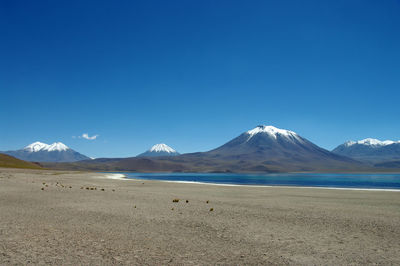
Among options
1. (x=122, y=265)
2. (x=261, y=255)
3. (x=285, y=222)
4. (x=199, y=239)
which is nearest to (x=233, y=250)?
(x=261, y=255)

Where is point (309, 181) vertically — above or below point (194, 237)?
above

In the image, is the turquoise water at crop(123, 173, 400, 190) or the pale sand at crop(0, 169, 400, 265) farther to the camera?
the turquoise water at crop(123, 173, 400, 190)

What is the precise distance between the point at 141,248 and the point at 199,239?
8.23 ft

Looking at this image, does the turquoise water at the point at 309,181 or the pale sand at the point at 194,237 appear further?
the turquoise water at the point at 309,181

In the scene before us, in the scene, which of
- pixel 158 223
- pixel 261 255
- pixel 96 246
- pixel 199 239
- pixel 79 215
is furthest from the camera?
pixel 79 215

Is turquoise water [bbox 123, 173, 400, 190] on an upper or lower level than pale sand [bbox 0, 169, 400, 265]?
upper

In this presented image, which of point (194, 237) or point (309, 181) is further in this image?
point (309, 181)

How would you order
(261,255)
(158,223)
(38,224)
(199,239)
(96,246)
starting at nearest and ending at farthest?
(261,255)
(96,246)
(199,239)
(38,224)
(158,223)

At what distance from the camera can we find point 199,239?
1205 cm

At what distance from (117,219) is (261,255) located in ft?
28.7

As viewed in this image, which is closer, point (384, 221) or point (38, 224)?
point (38, 224)

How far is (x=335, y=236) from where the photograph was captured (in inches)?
500

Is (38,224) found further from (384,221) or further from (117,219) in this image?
(384,221)

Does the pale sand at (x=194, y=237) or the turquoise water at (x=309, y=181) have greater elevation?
the turquoise water at (x=309, y=181)
